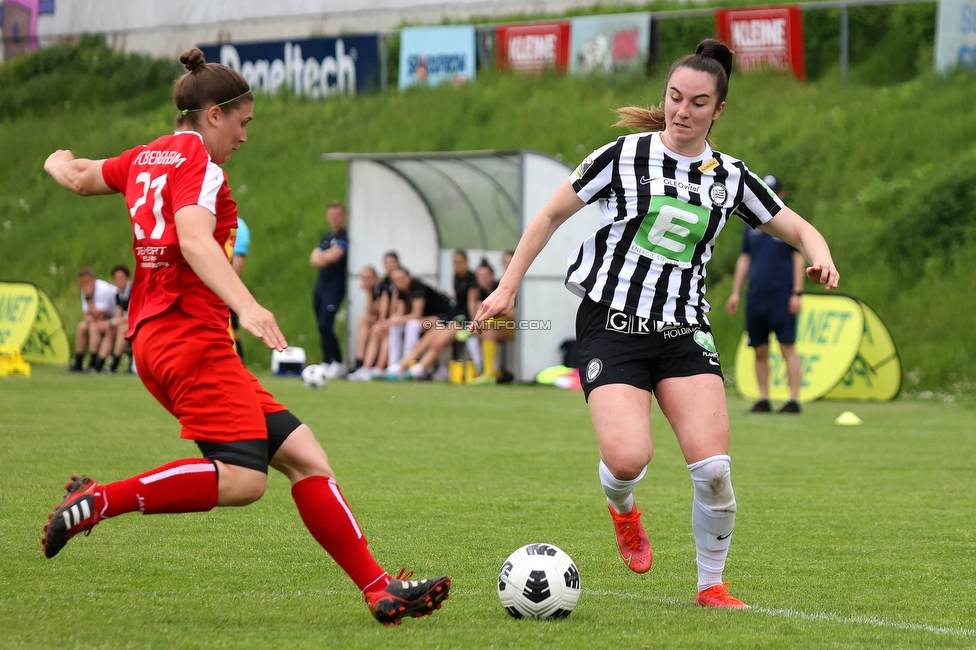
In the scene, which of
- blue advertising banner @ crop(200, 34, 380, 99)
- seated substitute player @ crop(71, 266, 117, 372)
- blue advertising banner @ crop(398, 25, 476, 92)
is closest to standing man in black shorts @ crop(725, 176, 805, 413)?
seated substitute player @ crop(71, 266, 117, 372)

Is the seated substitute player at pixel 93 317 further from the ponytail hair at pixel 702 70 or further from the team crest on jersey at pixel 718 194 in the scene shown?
the team crest on jersey at pixel 718 194

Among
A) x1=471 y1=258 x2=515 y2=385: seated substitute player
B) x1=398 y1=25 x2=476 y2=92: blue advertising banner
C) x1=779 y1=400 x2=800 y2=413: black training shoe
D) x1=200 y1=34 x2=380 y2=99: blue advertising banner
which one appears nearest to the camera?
x1=779 y1=400 x2=800 y2=413: black training shoe

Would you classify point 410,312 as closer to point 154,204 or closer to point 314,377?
point 314,377

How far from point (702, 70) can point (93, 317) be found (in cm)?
1537

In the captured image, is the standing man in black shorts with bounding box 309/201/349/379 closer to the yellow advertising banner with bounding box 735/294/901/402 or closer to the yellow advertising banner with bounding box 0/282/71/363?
the yellow advertising banner with bounding box 0/282/71/363

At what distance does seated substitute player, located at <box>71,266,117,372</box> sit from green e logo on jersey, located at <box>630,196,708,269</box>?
1477 cm

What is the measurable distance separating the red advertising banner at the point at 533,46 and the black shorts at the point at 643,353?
62.6 ft

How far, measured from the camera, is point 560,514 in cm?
639

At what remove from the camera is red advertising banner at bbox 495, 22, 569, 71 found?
23156mm

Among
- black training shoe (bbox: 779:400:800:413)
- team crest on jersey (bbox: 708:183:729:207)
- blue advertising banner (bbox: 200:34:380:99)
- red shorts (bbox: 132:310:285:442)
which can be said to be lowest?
black training shoe (bbox: 779:400:800:413)

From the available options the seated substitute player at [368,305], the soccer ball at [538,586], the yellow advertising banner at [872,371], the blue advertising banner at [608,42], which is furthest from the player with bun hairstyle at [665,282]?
the blue advertising banner at [608,42]

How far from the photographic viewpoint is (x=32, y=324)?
59.5ft

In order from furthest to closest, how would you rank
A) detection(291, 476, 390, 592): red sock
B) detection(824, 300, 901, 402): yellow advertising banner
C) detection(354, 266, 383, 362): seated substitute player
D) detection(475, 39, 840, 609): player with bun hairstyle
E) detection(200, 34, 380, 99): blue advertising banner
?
detection(200, 34, 380, 99): blue advertising banner → detection(354, 266, 383, 362): seated substitute player → detection(824, 300, 901, 402): yellow advertising banner → detection(475, 39, 840, 609): player with bun hairstyle → detection(291, 476, 390, 592): red sock

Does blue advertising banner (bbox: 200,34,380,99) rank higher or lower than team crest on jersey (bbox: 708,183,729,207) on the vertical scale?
higher
